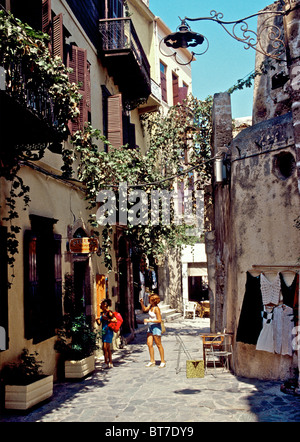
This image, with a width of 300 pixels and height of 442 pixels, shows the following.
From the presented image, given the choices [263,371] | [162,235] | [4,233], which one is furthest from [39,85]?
[162,235]

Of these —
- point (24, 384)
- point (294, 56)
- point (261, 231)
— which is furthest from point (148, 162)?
point (24, 384)

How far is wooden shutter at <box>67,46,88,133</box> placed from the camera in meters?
10.7

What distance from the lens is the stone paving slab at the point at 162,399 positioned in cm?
670

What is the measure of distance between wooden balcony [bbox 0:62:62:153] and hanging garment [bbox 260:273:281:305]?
190 inches

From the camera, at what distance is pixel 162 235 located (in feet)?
50.4

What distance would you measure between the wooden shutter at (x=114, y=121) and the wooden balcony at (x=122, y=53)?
48.4 inches

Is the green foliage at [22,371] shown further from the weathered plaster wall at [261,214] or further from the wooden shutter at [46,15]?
the wooden shutter at [46,15]

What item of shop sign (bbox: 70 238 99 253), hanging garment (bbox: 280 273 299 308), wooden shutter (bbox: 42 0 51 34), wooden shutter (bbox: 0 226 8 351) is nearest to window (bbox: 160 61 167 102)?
wooden shutter (bbox: 42 0 51 34)

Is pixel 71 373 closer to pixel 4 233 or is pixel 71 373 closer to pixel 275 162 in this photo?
pixel 4 233

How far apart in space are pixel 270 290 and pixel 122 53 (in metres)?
8.52

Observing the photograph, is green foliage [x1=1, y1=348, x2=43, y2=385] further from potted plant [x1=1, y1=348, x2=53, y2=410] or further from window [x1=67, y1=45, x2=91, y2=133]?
window [x1=67, y1=45, x2=91, y2=133]

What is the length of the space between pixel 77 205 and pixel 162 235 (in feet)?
16.5

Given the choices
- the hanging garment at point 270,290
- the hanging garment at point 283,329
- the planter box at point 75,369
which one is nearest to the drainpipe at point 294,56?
the hanging garment at point 270,290

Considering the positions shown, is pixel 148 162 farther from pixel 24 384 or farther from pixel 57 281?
pixel 24 384
